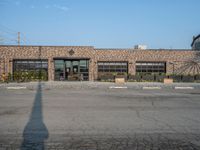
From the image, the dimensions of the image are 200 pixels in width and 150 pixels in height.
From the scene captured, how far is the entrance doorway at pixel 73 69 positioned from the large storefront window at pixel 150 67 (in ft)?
23.6

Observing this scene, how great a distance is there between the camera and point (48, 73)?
1303 inches

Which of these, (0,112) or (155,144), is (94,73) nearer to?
(0,112)

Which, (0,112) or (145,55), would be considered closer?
(0,112)

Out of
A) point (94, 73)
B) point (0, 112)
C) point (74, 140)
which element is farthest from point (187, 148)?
point (94, 73)

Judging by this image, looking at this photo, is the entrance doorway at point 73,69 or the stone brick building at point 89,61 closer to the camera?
the stone brick building at point 89,61

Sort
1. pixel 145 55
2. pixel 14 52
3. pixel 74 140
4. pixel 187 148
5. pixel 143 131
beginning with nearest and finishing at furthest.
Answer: pixel 187 148 → pixel 74 140 → pixel 143 131 → pixel 14 52 → pixel 145 55

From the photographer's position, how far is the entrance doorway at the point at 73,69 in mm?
33688

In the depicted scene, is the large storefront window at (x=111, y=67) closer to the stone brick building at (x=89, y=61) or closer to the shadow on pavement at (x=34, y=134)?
the stone brick building at (x=89, y=61)

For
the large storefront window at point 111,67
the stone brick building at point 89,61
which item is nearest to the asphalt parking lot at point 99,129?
the stone brick building at point 89,61

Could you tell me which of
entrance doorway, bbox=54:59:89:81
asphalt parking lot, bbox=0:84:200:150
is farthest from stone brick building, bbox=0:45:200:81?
asphalt parking lot, bbox=0:84:200:150

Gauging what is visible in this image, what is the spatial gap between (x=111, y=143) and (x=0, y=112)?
5.60 meters

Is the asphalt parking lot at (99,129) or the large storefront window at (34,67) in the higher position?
the large storefront window at (34,67)

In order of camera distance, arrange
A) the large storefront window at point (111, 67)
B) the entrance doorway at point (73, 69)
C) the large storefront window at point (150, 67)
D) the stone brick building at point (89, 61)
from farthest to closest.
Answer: the large storefront window at point (150, 67)
the large storefront window at point (111, 67)
the entrance doorway at point (73, 69)
the stone brick building at point (89, 61)

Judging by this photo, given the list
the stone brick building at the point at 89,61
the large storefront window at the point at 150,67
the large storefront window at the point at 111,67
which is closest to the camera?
the stone brick building at the point at 89,61
